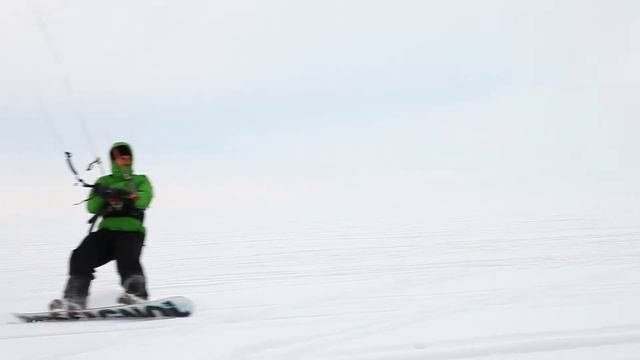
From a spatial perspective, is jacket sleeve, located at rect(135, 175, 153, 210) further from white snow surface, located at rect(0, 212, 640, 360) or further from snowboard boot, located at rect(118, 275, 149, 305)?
white snow surface, located at rect(0, 212, 640, 360)

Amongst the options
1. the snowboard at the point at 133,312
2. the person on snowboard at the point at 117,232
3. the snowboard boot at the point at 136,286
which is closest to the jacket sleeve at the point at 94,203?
the person on snowboard at the point at 117,232

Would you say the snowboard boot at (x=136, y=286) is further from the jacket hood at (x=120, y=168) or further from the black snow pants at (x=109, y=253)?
the jacket hood at (x=120, y=168)

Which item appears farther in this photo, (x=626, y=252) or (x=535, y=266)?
(x=626, y=252)

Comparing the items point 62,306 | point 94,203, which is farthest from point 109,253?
point 62,306

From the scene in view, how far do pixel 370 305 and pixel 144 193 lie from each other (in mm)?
2480

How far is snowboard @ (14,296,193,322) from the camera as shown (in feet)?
16.0

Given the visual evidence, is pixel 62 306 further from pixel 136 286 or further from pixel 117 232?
pixel 117 232

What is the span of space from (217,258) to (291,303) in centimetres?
453

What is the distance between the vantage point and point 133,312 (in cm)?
493

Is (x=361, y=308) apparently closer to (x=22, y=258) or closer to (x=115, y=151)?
(x=115, y=151)

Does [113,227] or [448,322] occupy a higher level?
[113,227]

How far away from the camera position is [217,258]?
967cm

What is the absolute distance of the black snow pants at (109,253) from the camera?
216 inches

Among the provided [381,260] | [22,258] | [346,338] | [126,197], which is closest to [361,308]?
[346,338]
